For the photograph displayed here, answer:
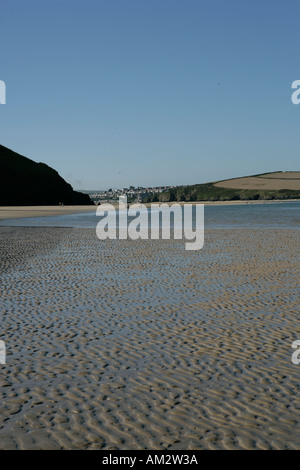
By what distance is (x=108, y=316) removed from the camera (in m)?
12.4

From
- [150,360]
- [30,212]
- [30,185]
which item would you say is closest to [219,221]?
[30,212]

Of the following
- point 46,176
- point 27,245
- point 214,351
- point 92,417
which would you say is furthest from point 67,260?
point 46,176

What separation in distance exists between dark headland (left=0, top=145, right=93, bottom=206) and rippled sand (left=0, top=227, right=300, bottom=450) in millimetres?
124789

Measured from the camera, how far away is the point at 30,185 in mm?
149125

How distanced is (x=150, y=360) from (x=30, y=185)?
477ft

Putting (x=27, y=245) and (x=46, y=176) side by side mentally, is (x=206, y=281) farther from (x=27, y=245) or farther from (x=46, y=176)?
(x=46, y=176)

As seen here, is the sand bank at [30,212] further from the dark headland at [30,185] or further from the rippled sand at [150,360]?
the rippled sand at [150,360]

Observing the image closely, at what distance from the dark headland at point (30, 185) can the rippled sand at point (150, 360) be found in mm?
124789

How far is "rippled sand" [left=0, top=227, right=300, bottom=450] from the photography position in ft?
20.8

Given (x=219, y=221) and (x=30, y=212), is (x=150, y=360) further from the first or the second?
(x=30, y=212)

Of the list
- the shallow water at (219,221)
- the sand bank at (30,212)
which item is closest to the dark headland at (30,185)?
the sand bank at (30,212)

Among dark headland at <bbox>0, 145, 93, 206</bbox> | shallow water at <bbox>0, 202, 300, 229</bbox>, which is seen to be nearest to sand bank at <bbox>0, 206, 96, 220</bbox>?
shallow water at <bbox>0, 202, 300, 229</bbox>

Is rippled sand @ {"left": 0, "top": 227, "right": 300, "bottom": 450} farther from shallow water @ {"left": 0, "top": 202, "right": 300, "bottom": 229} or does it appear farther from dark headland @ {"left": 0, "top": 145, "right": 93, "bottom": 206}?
dark headland @ {"left": 0, "top": 145, "right": 93, "bottom": 206}

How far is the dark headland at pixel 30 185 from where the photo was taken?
463 ft
